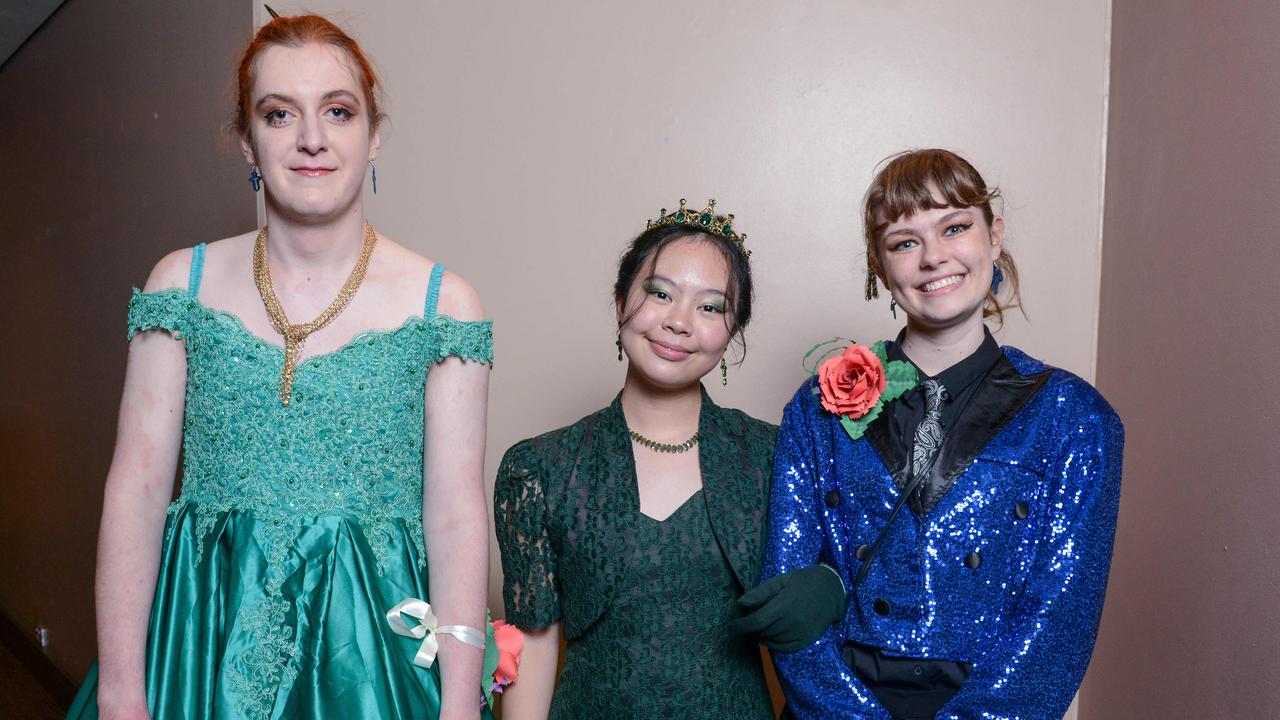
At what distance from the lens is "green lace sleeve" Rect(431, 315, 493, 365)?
1.50 m

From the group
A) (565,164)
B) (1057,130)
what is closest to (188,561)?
(565,164)

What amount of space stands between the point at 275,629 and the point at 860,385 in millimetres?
1024

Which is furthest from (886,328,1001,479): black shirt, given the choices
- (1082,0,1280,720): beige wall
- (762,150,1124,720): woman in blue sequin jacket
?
(1082,0,1280,720): beige wall

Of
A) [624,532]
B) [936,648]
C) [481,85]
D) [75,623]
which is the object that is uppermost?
[481,85]

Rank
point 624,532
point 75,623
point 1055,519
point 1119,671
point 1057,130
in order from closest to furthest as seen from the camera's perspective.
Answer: point 1055,519
point 624,532
point 1119,671
point 1057,130
point 75,623

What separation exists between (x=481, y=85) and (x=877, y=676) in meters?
1.94

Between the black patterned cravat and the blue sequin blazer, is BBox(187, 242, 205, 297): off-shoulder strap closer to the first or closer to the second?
the blue sequin blazer

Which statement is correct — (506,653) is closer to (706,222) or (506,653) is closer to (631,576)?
(631,576)

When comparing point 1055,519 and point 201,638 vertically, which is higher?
point 1055,519

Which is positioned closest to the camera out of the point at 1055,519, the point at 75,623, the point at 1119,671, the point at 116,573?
the point at 116,573

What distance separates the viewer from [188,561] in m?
1.45

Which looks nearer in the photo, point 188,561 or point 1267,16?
point 188,561

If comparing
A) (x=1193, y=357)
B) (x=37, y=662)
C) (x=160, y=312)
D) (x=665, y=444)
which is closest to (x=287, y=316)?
(x=160, y=312)

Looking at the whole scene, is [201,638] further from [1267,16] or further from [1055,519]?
[1267,16]
